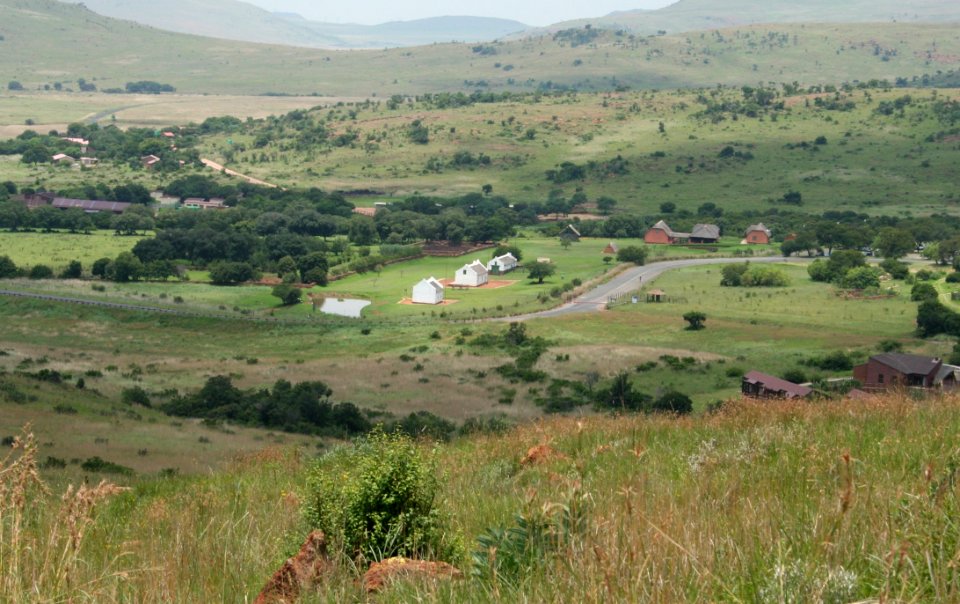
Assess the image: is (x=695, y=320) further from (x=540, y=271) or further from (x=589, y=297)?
(x=540, y=271)

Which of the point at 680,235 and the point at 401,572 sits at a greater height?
the point at 401,572

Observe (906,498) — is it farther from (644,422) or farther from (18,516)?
(644,422)

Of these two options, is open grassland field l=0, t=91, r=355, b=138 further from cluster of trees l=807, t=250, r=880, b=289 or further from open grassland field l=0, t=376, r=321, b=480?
open grassland field l=0, t=376, r=321, b=480

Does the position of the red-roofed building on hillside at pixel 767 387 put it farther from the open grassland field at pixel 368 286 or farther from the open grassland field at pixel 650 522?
the open grassland field at pixel 368 286

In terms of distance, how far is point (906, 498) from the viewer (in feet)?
17.2

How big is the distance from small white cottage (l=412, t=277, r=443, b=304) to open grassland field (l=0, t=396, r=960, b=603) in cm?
5204

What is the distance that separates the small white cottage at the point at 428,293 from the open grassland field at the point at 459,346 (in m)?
1.95

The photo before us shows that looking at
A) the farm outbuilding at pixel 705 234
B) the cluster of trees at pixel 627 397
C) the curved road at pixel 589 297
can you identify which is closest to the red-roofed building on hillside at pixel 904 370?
the cluster of trees at pixel 627 397

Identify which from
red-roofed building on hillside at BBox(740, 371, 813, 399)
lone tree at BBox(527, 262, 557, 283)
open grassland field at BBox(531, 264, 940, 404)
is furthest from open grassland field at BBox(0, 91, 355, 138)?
red-roofed building on hillside at BBox(740, 371, 813, 399)

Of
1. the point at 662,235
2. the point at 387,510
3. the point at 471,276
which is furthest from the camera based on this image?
the point at 662,235

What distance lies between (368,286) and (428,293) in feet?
23.0

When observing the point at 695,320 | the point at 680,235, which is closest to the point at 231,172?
the point at 680,235

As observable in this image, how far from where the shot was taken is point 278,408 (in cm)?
3372

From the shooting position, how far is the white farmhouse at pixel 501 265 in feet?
244
